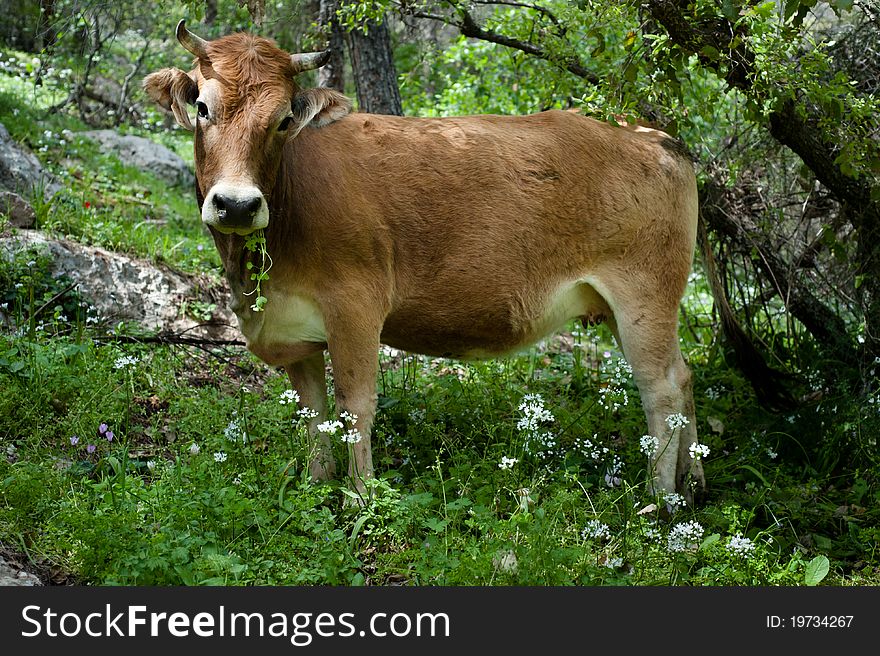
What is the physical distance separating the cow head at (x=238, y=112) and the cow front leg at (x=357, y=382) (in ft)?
2.66

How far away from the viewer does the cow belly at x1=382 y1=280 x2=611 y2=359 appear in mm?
5438

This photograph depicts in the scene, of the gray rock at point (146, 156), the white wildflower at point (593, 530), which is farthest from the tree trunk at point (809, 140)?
the gray rock at point (146, 156)

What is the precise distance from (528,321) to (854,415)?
2142mm

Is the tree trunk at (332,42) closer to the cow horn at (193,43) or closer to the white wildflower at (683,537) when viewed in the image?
the cow horn at (193,43)

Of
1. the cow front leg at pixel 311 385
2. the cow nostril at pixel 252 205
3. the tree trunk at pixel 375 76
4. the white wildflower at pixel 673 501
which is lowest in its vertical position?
the white wildflower at pixel 673 501

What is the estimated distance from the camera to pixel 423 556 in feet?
13.7

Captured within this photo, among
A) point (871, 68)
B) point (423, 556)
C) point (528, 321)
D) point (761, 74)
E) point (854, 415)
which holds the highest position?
point (871, 68)

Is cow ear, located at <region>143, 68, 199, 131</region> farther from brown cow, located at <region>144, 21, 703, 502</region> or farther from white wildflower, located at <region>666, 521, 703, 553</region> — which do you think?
white wildflower, located at <region>666, 521, 703, 553</region>

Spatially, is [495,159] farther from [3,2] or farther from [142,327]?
[3,2]

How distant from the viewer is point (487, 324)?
5.55 meters

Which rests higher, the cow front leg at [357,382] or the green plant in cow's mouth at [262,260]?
the green plant in cow's mouth at [262,260]

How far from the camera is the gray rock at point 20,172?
8109 mm

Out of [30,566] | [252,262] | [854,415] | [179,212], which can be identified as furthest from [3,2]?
[854,415]

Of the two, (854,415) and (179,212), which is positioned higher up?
(179,212)
